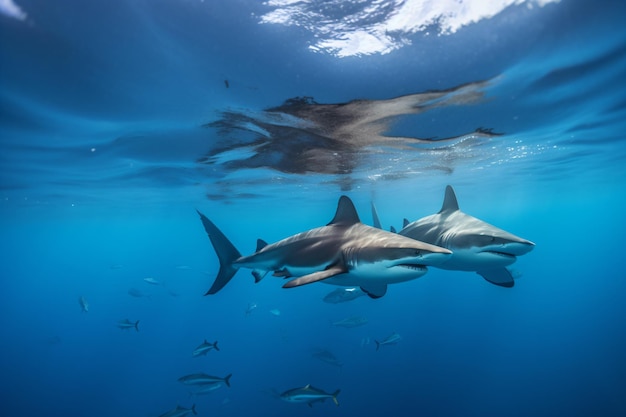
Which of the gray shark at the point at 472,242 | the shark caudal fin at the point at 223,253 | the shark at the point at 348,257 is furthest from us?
the shark caudal fin at the point at 223,253

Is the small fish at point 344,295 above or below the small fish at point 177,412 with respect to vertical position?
above

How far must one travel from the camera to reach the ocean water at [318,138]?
20.8 ft

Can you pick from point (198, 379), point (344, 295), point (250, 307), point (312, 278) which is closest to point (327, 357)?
point (344, 295)

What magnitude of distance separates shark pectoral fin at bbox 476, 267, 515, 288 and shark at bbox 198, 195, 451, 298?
90.3 inches

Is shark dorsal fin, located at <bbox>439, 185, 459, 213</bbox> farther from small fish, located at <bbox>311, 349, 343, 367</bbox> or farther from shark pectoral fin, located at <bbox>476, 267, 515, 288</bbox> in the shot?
small fish, located at <bbox>311, 349, 343, 367</bbox>

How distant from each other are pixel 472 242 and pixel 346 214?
2.21 m

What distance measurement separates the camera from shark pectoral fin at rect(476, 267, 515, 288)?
6370mm

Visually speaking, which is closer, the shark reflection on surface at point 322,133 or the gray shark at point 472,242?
the gray shark at point 472,242

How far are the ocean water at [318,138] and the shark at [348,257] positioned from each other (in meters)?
3.82

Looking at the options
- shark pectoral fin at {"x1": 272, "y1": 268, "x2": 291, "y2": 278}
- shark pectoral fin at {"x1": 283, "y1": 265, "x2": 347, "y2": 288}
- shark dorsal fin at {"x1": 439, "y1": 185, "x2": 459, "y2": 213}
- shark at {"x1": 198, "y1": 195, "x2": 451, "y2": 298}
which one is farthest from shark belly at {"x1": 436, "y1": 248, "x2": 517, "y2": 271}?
shark pectoral fin at {"x1": 272, "y1": 268, "x2": 291, "y2": 278}

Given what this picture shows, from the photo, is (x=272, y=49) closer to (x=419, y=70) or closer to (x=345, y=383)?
(x=419, y=70)

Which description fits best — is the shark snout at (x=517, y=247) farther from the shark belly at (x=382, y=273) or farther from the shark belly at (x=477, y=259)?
the shark belly at (x=382, y=273)

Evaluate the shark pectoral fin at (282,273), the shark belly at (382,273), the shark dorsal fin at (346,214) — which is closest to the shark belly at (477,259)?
the shark belly at (382,273)

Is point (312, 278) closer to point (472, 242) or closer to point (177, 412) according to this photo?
point (472, 242)
